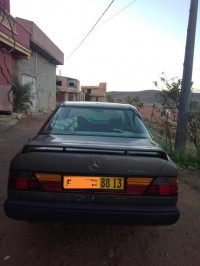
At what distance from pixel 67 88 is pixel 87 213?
4767 centimetres

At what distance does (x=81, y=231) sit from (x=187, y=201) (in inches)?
74.4

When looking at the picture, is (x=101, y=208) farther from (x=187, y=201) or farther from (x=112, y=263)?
(x=187, y=201)

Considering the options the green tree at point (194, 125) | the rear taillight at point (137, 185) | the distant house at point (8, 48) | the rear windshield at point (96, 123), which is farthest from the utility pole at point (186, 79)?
the distant house at point (8, 48)

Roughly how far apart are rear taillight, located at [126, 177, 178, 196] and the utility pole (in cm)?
410

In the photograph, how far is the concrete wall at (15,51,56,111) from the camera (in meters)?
13.6

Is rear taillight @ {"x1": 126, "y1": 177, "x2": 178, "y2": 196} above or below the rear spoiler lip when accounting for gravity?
below

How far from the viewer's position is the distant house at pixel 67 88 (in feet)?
Answer: 154

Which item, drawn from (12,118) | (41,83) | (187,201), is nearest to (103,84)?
(41,83)

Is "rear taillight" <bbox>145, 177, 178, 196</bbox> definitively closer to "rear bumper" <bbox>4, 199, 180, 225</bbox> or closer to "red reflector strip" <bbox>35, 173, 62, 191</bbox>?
"rear bumper" <bbox>4, 199, 180, 225</bbox>

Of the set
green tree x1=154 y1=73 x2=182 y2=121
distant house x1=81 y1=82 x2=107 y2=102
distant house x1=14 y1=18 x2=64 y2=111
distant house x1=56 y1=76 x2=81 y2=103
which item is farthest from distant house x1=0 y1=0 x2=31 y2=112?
distant house x1=81 y1=82 x2=107 y2=102

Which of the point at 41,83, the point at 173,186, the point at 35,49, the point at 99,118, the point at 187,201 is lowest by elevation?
the point at 187,201

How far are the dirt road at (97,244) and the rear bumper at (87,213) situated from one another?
447 millimetres

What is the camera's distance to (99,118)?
9.95 ft

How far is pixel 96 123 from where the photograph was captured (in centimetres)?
287
